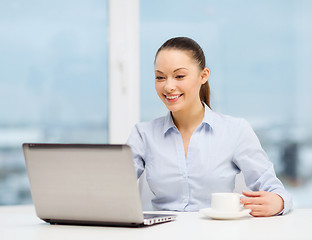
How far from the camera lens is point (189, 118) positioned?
1.86m

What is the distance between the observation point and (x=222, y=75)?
2.69 meters

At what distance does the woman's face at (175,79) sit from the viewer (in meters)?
1.75

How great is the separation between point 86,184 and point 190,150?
680mm

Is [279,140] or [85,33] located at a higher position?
[85,33]

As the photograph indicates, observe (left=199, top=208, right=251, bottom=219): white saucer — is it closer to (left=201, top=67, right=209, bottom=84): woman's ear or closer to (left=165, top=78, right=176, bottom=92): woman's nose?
(left=165, top=78, right=176, bottom=92): woman's nose

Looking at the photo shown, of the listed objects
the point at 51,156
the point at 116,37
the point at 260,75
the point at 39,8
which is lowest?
the point at 51,156

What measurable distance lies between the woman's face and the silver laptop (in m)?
0.59

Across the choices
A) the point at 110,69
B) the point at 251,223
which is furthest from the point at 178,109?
the point at 110,69

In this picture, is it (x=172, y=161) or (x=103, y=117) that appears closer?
(x=172, y=161)

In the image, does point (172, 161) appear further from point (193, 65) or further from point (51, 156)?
point (51, 156)

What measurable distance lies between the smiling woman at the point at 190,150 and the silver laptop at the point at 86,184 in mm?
511

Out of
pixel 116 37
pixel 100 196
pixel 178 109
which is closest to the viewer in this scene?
pixel 100 196

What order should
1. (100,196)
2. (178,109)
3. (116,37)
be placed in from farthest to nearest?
(116,37) < (178,109) < (100,196)

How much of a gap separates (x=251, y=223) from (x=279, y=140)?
153 centimetres
